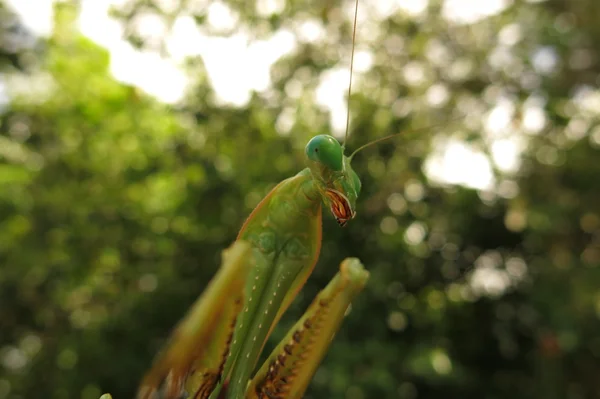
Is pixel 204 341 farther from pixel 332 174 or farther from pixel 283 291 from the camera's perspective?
pixel 332 174

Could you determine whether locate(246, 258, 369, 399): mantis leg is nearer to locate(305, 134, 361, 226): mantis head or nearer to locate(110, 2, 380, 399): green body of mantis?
locate(110, 2, 380, 399): green body of mantis

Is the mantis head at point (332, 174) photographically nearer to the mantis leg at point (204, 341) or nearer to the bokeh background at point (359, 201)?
the mantis leg at point (204, 341)

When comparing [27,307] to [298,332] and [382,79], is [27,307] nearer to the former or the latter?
[382,79]

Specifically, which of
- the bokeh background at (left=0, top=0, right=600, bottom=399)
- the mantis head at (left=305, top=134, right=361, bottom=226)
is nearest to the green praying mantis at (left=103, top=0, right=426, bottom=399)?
the mantis head at (left=305, top=134, right=361, bottom=226)

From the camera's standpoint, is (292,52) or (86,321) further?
(86,321)

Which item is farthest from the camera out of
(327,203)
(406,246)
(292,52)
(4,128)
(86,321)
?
(4,128)

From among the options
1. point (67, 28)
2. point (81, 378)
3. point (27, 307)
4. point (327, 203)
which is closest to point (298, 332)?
point (327, 203)

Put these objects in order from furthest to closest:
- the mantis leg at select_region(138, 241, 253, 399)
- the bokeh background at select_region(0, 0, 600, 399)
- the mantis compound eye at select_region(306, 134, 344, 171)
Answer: the bokeh background at select_region(0, 0, 600, 399) → the mantis compound eye at select_region(306, 134, 344, 171) → the mantis leg at select_region(138, 241, 253, 399)
